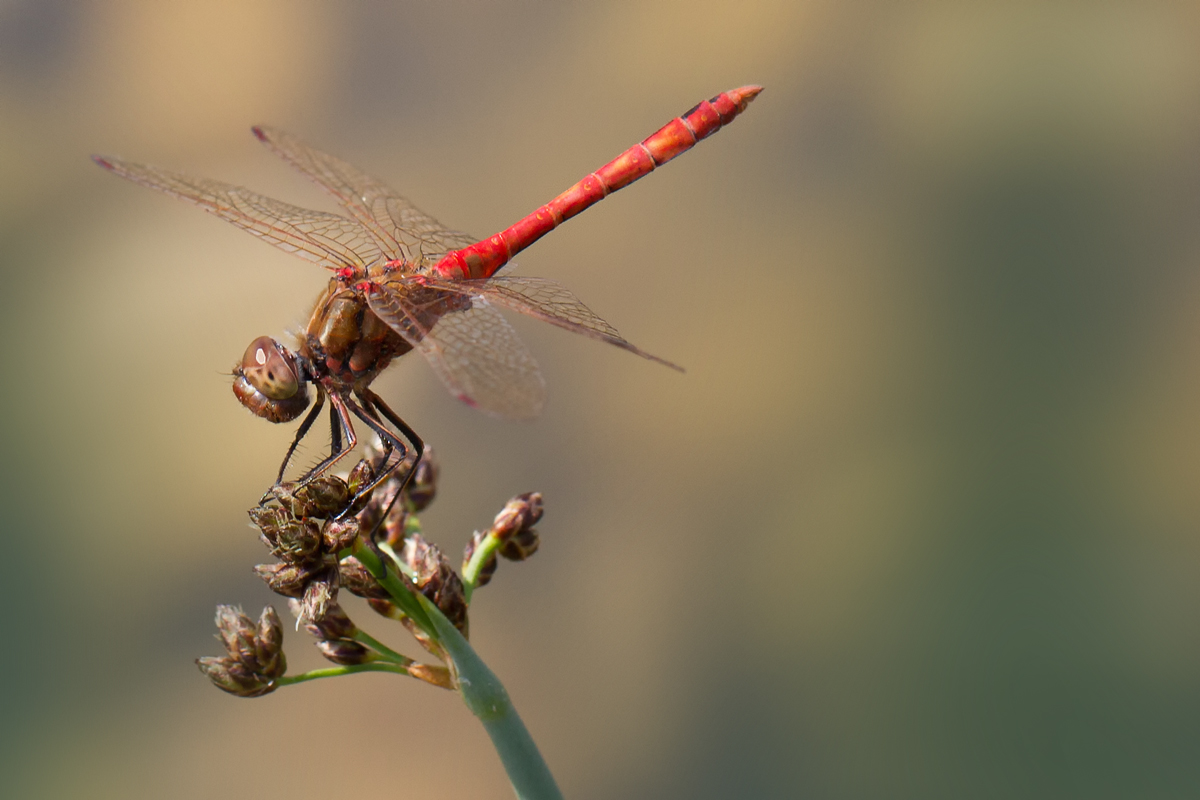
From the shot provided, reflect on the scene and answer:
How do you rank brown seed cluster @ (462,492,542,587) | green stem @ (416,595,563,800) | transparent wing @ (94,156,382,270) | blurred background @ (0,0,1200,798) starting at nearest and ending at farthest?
green stem @ (416,595,563,800), brown seed cluster @ (462,492,542,587), transparent wing @ (94,156,382,270), blurred background @ (0,0,1200,798)

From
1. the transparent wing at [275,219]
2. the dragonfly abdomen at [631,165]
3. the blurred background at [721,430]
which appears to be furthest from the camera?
the blurred background at [721,430]

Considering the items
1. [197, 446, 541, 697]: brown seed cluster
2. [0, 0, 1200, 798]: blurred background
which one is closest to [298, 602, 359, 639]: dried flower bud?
[197, 446, 541, 697]: brown seed cluster

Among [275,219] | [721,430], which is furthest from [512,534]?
[721,430]

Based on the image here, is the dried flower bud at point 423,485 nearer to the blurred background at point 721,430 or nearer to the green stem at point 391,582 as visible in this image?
the green stem at point 391,582

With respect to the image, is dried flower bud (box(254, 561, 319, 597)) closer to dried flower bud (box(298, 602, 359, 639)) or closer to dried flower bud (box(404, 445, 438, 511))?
dried flower bud (box(298, 602, 359, 639))

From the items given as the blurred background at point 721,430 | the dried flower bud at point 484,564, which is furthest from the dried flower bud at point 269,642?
the blurred background at point 721,430

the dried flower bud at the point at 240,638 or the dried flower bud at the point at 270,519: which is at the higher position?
the dried flower bud at the point at 270,519

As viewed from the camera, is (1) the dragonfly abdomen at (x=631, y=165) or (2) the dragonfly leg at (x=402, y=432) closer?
(2) the dragonfly leg at (x=402, y=432)
